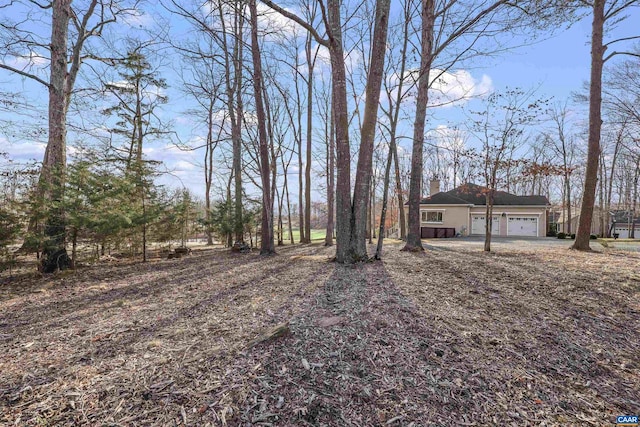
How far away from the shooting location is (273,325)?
8.34 ft

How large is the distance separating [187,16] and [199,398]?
578 centimetres

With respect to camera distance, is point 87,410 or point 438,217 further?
point 438,217

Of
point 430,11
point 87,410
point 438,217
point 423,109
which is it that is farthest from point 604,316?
point 438,217

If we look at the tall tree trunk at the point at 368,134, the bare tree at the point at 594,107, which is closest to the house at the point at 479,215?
the bare tree at the point at 594,107

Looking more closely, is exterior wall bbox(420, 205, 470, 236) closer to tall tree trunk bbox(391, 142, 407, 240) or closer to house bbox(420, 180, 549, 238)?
house bbox(420, 180, 549, 238)

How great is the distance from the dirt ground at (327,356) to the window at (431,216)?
18416mm

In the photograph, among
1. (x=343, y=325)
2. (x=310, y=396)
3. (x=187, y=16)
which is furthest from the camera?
(x=187, y=16)

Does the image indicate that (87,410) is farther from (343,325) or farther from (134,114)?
(134,114)

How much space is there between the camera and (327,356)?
2.06 m

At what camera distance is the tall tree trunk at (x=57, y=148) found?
5340mm

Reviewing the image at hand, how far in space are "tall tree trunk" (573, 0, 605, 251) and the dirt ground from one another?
21.2 feet

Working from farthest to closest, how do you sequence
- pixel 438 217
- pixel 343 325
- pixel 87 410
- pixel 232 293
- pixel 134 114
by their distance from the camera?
1. pixel 438 217
2. pixel 134 114
3. pixel 232 293
4. pixel 343 325
5. pixel 87 410

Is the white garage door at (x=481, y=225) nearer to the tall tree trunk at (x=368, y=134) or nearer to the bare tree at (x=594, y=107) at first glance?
the bare tree at (x=594, y=107)

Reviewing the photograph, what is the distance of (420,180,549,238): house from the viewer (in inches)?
783
